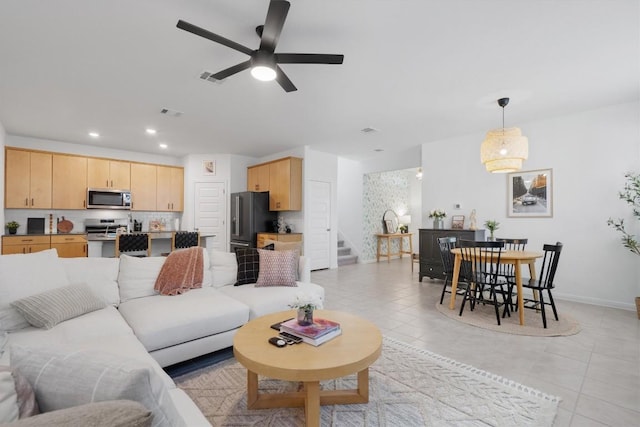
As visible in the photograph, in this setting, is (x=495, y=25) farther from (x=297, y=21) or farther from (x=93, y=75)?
(x=93, y=75)

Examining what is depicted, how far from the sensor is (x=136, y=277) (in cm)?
267

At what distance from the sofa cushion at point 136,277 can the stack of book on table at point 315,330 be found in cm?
149

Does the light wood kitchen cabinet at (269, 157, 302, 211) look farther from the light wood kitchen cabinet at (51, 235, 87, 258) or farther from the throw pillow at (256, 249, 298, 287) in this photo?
the light wood kitchen cabinet at (51, 235, 87, 258)

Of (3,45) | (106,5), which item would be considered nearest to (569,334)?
(106,5)

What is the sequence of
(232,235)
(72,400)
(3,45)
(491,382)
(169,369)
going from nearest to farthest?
(72,400) → (491,382) → (169,369) → (3,45) → (232,235)

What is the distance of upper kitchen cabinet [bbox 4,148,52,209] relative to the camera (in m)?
5.12

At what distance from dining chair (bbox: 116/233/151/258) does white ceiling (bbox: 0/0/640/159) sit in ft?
5.96

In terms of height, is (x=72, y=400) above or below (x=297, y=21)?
below

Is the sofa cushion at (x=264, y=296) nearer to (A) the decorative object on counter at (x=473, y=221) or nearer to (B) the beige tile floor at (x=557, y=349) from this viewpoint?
(B) the beige tile floor at (x=557, y=349)

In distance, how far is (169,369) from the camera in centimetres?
228

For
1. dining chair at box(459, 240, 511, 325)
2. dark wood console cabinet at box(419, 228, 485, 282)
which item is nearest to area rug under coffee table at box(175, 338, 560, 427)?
dining chair at box(459, 240, 511, 325)

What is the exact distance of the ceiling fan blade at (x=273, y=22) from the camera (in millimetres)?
1806

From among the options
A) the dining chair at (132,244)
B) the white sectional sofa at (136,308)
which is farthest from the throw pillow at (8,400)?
the dining chair at (132,244)

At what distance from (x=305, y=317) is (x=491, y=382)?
140cm
